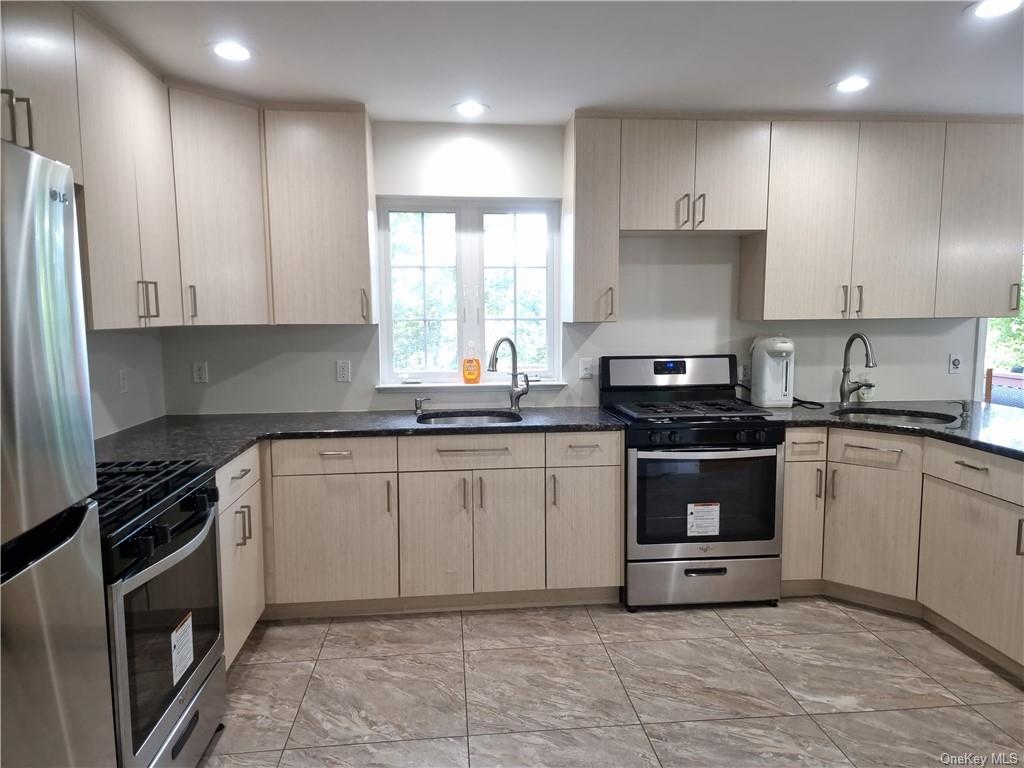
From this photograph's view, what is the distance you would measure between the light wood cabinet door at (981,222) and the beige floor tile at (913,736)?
6.42 ft

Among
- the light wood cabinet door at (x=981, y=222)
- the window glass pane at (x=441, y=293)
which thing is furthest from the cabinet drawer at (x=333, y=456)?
the light wood cabinet door at (x=981, y=222)

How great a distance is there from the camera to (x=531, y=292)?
10.8 feet

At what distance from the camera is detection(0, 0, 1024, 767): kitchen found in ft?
6.27

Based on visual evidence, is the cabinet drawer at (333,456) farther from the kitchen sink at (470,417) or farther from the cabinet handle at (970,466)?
the cabinet handle at (970,466)

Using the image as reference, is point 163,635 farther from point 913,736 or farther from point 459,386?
point 913,736

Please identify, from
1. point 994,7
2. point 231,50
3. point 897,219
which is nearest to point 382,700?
point 231,50

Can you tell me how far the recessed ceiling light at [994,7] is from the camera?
1880mm

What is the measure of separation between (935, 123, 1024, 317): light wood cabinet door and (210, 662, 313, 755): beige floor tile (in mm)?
3474

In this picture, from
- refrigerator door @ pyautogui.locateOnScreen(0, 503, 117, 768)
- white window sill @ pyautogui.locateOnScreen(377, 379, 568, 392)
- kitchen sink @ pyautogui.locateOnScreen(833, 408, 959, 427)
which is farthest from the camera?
white window sill @ pyautogui.locateOnScreen(377, 379, 568, 392)

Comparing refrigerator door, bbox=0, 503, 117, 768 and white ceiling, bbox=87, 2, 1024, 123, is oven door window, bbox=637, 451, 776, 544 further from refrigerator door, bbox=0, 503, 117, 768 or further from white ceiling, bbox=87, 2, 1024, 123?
refrigerator door, bbox=0, 503, 117, 768

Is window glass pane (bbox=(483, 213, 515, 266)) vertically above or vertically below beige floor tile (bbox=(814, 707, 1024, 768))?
above

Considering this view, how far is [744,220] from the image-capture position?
296cm

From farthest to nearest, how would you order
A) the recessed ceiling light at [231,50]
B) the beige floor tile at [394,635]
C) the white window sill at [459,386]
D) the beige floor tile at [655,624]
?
the white window sill at [459,386], the beige floor tile at [655,624], the beige floor tile at [394,635], the recessed ceiling light at [231,50]

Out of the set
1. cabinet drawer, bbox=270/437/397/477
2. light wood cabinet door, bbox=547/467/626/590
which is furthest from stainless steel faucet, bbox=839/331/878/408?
cabinet drawer, bbox=270/437/397/477
